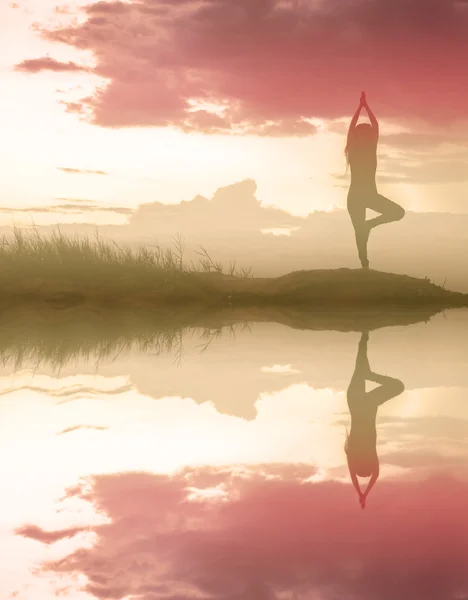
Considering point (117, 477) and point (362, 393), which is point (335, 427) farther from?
point (117, 477)

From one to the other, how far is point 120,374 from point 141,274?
8890mm

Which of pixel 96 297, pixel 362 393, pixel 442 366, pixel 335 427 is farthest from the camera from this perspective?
pixel 96 297

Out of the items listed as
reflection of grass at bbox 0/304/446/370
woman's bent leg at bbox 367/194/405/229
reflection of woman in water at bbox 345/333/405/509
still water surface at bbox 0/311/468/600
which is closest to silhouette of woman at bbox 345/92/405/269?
woman's bent leg at bbox 367/194/405/229

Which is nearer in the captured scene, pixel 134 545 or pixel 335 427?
pixel 134 545

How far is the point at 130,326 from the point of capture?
12.5m

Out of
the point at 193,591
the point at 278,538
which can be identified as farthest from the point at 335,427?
the point at 193,591

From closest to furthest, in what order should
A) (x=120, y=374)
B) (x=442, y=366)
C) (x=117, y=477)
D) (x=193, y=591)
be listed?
(x=193, y=591), (x=117, y=477), (x=120, y=374), (x=442, y=366)

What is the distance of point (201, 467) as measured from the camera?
4164 mm

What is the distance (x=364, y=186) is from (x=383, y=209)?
514mm

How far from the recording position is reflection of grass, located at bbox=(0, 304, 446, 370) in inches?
347

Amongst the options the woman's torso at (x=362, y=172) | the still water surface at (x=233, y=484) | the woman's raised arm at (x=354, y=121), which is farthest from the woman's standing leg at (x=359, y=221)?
the still water surface at (x=233, y=484)

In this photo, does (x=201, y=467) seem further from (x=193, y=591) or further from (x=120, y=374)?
(x=120, y=374)

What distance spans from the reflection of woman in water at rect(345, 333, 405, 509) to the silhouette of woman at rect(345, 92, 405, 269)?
7.93 metres

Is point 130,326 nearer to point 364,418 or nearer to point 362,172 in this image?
point 362,172
